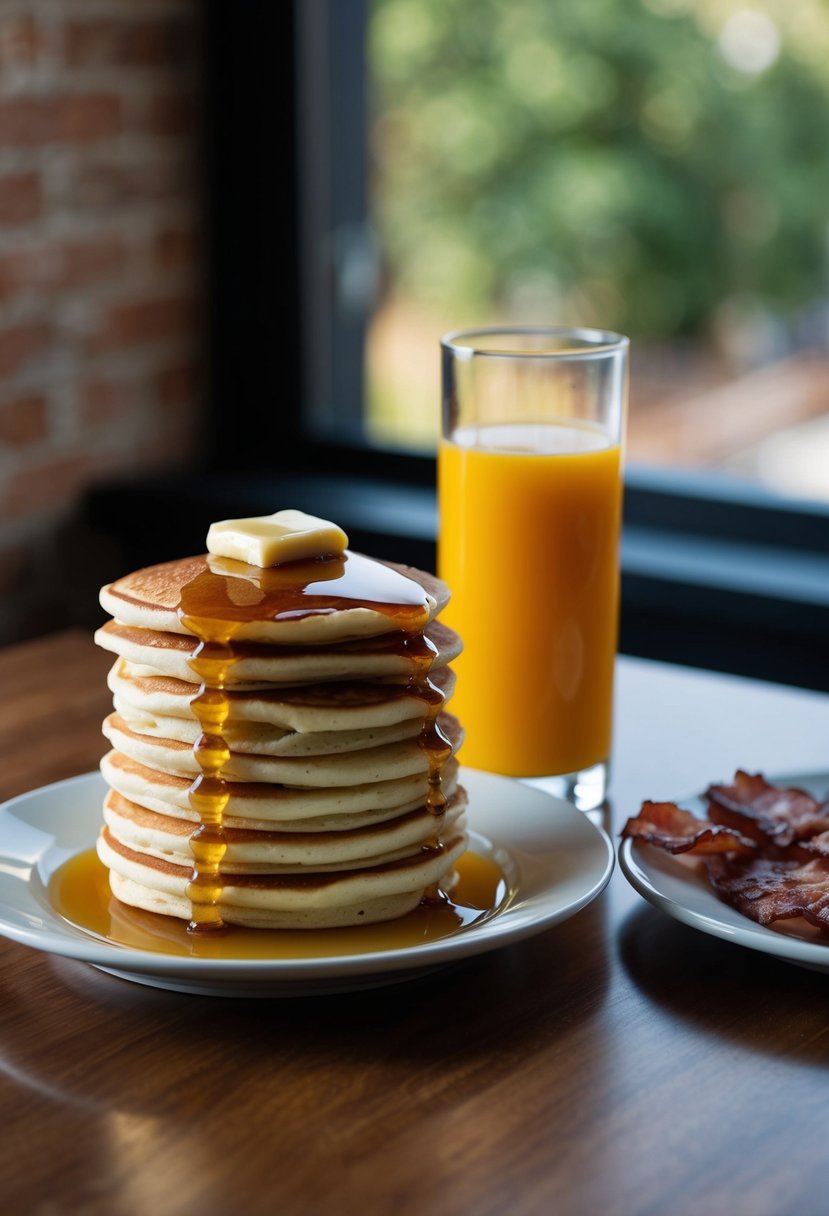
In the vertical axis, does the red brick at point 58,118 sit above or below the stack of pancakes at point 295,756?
above

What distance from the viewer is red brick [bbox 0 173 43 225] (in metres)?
1.95

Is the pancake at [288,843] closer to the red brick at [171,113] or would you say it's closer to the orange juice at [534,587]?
the orange juice at [534,587]

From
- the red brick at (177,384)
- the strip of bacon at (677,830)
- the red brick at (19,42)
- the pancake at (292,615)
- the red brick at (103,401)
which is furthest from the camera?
the red brick at (177,384)

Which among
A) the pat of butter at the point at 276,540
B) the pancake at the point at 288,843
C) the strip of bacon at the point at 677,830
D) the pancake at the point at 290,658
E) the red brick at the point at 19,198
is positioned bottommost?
the strip of bacon at the point at 677,830

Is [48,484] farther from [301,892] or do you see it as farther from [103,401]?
[301,892]

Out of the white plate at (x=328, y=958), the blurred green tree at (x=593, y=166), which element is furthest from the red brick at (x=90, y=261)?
the blurred green tree at (x=593, y=166)

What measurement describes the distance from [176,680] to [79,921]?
130 mm

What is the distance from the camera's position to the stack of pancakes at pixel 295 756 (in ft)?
2.22

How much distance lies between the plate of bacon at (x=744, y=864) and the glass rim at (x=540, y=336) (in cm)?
28

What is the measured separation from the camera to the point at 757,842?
82cm

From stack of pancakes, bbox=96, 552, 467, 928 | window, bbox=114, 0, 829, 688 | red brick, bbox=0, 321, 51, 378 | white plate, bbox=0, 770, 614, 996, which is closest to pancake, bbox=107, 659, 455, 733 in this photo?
stack of pancakes, bbox=96, 552, 467, 928

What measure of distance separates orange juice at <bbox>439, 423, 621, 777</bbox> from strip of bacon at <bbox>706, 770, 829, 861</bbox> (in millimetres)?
131

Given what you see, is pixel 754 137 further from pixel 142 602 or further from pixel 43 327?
pixel 142 602

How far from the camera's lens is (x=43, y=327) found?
2.05m
